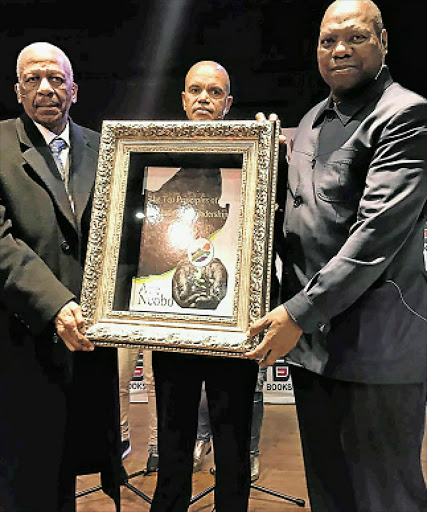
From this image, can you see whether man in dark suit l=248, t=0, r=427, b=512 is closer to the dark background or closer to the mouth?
the mouth

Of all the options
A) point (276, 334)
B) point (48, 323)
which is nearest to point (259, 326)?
point (276, 334)

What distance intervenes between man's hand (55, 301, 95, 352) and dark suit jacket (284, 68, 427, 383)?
568 mm

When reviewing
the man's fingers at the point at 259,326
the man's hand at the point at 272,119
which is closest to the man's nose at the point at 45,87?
the man's hand at the point at 272,119

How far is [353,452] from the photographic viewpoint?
1.20m

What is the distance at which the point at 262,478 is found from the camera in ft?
7.63

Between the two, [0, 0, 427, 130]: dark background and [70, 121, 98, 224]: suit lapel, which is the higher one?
[0, 0, 427, 130]: dark background

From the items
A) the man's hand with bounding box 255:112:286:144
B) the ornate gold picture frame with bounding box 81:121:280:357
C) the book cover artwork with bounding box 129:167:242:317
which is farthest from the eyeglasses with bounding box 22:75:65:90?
the man's hand with bounding box 255:112:286:144

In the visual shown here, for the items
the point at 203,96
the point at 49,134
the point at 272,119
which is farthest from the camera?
the point at 203,96

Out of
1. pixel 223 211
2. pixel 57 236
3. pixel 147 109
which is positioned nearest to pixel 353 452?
pixel 223 211

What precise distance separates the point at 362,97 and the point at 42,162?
960 mm

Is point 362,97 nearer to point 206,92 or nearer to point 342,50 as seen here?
point 342,50

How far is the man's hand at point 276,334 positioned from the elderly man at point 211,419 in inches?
8.3

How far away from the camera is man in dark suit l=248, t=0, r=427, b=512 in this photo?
1.11 metres

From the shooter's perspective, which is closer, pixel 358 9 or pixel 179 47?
pixel 358 9
